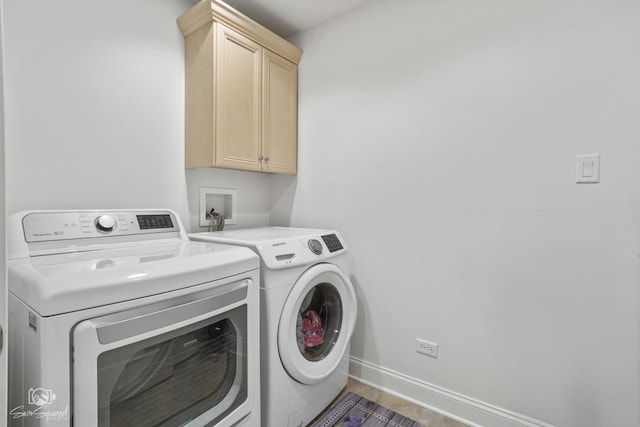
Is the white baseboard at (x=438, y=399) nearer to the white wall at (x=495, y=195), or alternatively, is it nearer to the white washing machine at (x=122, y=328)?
the white wall at (x=495, y=195)

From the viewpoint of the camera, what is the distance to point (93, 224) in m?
1.35

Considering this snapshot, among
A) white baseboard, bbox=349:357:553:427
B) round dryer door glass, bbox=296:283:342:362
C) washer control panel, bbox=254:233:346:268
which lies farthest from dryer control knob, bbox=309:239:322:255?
white baseboard, bbox=349:357:553:427

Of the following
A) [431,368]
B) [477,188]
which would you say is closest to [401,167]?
[477,188]

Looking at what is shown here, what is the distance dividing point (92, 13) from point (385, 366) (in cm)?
256

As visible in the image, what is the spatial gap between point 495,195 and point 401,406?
4.30 ft

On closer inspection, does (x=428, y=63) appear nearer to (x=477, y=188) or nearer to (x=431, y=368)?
(x=477, y=188)

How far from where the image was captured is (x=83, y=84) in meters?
1.46

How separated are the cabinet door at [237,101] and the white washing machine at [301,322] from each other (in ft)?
1.90

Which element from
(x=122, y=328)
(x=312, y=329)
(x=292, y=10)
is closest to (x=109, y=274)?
(x=122, y=328)

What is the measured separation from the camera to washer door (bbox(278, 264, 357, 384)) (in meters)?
1.37

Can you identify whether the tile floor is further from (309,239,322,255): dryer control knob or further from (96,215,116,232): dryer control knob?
(96,215,116,232): dryer control knob

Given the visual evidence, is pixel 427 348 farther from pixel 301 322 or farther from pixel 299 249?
pixel 299 249

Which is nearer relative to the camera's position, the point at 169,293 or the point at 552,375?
the point at 169,293

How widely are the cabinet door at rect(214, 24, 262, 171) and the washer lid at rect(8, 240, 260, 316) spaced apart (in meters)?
0.78
